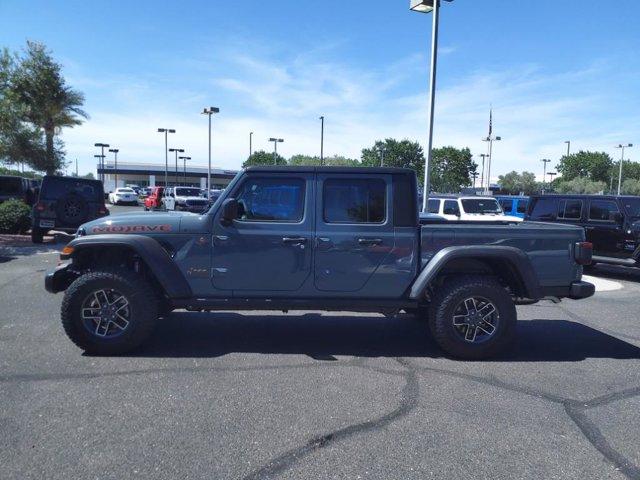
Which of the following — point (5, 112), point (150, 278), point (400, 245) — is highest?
point (5, 112)

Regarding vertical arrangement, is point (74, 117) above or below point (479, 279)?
above

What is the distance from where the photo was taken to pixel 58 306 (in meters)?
7.33

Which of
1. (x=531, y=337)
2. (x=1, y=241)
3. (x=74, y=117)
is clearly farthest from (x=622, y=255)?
(x=74, y=117)

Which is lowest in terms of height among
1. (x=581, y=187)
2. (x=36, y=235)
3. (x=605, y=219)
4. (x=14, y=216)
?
(x=36, y=235)

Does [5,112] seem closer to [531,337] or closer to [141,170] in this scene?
[531,337]

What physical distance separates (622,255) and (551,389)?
25.0 feet

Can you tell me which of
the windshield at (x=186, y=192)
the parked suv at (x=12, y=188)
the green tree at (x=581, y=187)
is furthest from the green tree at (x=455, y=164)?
the parked suv at (x=12, y=188)

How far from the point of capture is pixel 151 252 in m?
5.07

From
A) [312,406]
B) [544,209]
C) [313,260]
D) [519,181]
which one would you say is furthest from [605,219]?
[519,181]

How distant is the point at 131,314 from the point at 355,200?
2484mm

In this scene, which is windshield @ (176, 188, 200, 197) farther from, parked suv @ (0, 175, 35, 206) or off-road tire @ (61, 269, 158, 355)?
off-road tire @ (61, 269, 158, 355)

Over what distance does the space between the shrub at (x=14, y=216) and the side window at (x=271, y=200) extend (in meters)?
13.6

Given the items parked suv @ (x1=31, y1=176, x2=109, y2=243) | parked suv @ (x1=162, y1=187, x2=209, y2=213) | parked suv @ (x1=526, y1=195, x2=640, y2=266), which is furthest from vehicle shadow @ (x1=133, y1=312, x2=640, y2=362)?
parked suv @ (x1=162, y1=187, x2=209, y2=213)

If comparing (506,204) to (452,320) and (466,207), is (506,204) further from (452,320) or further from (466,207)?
(452,320)
